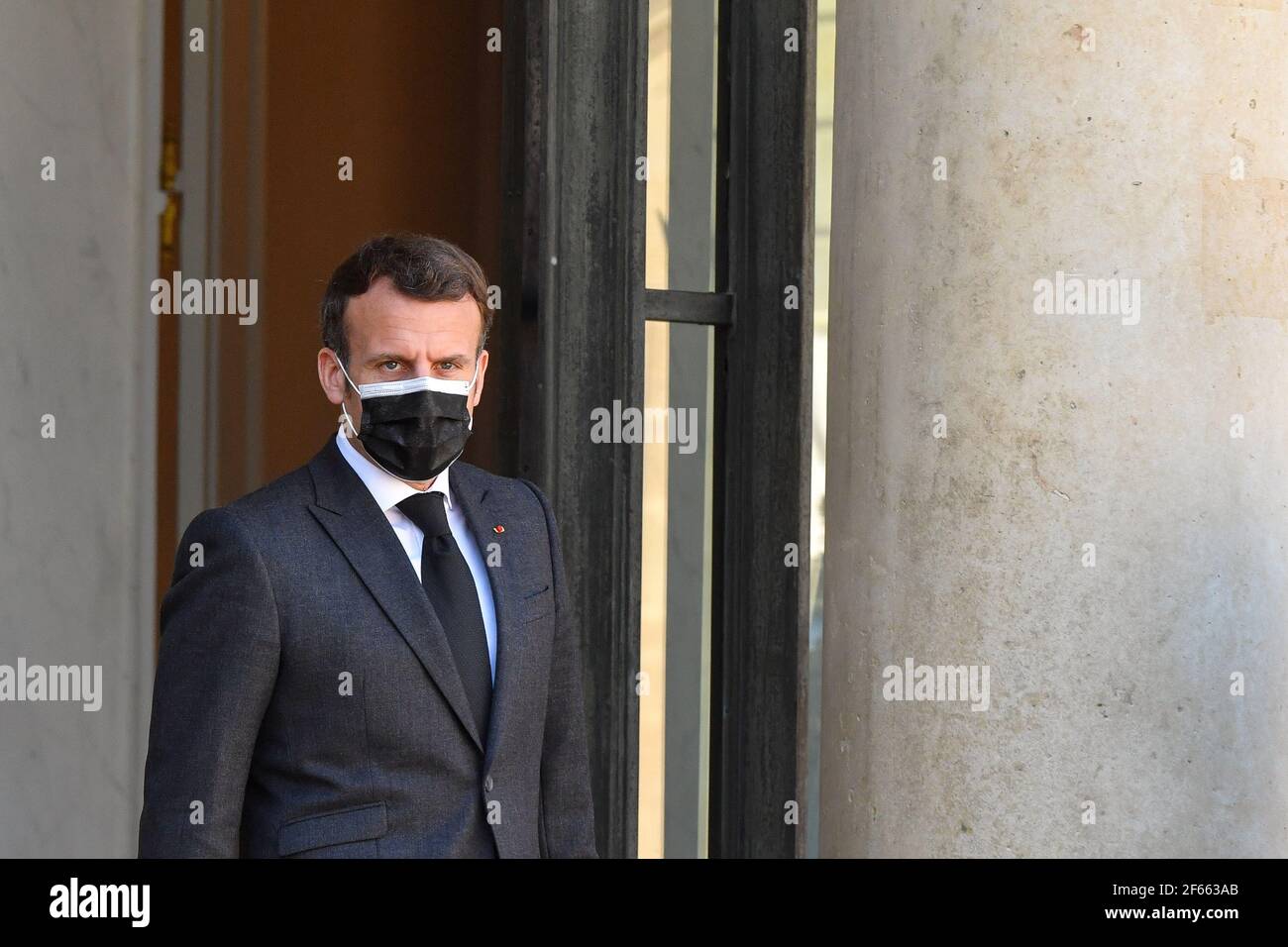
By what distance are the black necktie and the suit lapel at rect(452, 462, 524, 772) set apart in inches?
1.0

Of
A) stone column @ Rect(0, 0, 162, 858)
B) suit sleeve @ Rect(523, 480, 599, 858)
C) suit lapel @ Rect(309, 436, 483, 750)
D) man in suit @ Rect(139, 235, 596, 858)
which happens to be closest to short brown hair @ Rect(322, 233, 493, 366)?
man in suit @ Rect(139, 235, 596, 858)

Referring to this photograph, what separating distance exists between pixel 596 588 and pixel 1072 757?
4.64ft

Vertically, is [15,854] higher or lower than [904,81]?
lower

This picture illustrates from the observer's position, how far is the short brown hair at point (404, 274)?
108 inches

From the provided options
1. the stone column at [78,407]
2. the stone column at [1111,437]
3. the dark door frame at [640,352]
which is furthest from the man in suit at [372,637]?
the stone column at [78,407]

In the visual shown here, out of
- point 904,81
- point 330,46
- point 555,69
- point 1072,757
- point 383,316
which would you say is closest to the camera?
point 383,316

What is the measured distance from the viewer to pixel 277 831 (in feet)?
8.47

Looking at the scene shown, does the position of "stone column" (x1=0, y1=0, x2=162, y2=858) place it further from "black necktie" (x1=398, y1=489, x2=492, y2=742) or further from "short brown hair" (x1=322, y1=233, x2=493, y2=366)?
"black necktie" (x1=398, y1=489, x2=492, y2=742)

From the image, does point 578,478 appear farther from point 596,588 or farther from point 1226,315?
point 1226,315

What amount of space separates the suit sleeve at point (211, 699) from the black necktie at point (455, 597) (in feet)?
0.96

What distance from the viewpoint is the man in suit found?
102 inches

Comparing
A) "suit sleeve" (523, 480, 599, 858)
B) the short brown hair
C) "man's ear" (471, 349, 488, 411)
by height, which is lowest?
"suit sleeve" (523, 480, 599, 858)

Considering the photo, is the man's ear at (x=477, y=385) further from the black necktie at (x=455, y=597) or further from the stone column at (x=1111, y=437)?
the stone column at (x=1111, y=437)

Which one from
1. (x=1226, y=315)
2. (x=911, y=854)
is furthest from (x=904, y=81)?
(x=911, y=854)
